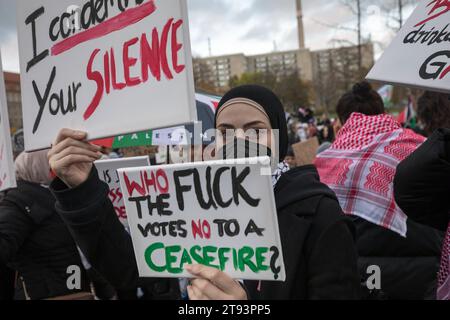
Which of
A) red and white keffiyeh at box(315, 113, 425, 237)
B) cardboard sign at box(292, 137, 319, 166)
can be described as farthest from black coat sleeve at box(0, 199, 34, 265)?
cardboard sign at box(292, 137, 319, 166)

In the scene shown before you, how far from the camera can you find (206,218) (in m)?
1.29

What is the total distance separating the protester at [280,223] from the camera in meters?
1.35

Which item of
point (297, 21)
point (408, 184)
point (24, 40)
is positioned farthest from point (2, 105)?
point (297, 21)

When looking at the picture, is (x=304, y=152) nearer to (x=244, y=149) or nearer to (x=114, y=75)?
(x=244, y=149)

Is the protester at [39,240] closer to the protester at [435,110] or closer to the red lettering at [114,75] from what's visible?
the red lettering at [114,75]

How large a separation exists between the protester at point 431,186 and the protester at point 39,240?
5.81 ft

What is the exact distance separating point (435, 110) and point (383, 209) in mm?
605

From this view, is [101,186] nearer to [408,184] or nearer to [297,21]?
[408,184]

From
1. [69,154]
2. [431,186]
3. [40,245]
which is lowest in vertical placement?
[40,245]

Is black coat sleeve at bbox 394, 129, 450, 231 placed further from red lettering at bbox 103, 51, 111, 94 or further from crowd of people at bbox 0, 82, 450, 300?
red lettering at bbox 103, 51, 111, 94

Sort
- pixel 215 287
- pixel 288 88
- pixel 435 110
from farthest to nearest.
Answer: pixel 288 88 → pixel 435 110 → pixel 215 287

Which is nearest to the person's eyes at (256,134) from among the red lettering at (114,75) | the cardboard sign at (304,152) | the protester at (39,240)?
the red lettering at (114,75)

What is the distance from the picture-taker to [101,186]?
1.61 meters

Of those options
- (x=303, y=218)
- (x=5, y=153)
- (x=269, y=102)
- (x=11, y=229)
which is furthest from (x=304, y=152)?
(x=5, y=153)
